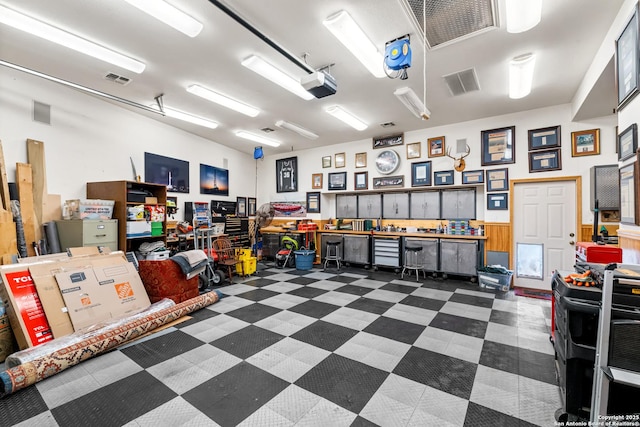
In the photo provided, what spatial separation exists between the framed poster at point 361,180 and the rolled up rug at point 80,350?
16.0ft

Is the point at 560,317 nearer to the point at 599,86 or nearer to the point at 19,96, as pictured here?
the point at 599,86

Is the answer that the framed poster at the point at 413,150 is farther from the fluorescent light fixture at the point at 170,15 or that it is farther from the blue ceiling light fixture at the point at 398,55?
the fluorescent light fixture at the point at 170,15

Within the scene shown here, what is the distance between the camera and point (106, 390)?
6.83ft

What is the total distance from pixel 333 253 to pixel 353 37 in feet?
17.4

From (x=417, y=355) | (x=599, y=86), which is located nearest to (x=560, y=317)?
(x=417, y=355)

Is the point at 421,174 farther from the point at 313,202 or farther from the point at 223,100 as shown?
the point at 223,100

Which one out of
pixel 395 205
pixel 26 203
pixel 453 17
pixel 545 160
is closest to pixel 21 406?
pixel 26 203

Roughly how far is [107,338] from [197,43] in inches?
130

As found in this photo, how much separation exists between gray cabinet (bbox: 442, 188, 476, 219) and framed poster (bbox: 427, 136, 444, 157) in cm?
89

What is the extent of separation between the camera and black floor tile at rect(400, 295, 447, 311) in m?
3.91

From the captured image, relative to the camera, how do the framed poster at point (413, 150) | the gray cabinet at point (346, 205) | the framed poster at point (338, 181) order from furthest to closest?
the gray cabinet at point (346, 205) → the framed poster at point (338, 181) → the framed poster at point (413, 150)

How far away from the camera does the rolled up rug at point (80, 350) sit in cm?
204

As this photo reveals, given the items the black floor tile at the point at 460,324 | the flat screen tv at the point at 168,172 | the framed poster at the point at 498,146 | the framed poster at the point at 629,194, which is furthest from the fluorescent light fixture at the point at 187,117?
the framed poster at the point at 629,194

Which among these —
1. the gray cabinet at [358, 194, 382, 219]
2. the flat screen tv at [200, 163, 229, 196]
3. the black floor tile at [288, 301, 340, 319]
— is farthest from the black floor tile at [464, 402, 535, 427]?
the flat screen tv at [200, 163, 229, 196]
